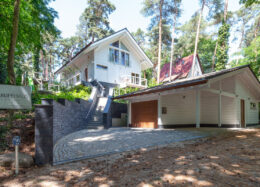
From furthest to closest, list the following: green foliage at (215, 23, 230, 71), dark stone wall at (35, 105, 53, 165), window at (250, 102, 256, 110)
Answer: green foliage at (215, 23, 230, 71) → window at (250, 102, 256, 110) → dark stone wall at (35, 105, 53, 165)

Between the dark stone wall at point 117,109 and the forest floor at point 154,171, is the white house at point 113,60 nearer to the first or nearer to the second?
the dark stone wall at point 117,109

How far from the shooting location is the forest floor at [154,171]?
9.10 ft

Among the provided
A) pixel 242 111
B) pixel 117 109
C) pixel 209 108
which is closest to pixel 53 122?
pixel 117 109

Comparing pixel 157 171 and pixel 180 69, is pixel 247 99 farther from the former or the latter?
pixel 180 69

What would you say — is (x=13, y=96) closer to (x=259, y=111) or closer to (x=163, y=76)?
(x=259, y=111)

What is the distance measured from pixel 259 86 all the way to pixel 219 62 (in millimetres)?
8980

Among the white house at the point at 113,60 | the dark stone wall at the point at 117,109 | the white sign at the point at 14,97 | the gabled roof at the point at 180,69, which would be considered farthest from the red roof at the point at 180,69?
the white sign at the point at 14,97

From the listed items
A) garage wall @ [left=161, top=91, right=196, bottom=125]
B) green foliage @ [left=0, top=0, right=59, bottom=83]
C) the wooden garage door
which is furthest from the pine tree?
garage wall @ [left=161, top=91, right=196, bottom=125]

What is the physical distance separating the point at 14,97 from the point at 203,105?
12.2 m

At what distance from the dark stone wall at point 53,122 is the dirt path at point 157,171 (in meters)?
0.42

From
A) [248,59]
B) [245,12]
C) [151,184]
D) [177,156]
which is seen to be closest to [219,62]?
[248,59]

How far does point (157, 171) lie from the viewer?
3219 millimetres

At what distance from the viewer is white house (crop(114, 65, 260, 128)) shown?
10602 millimetres

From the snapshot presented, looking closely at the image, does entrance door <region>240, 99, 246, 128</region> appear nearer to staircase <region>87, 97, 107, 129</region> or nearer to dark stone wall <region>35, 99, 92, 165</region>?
staircase <region>87, 97, 107, 129</region>
